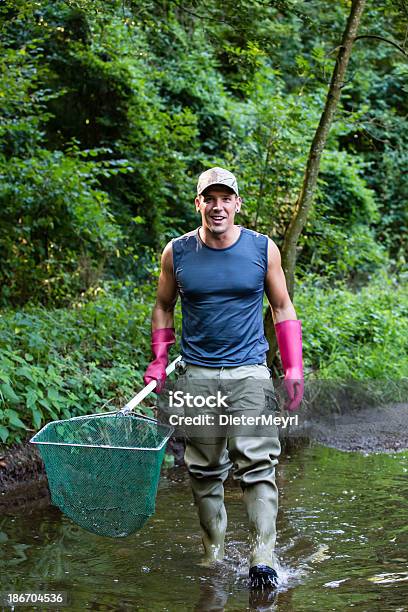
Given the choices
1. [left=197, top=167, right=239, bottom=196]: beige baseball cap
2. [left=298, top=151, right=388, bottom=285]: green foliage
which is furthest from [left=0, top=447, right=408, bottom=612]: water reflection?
[left=298, top=151, right=388, bottom=285]: green foliage

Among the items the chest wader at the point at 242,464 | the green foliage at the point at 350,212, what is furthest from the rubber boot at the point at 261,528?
the green foliage at the point at 350,212

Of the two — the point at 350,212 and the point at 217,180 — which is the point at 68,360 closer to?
the point at 217,180

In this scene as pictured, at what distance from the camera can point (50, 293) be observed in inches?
404

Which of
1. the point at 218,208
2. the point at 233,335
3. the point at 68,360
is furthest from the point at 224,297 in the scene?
the point at 68,360

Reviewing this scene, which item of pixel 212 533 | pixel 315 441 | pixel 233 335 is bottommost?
pixel 315 441

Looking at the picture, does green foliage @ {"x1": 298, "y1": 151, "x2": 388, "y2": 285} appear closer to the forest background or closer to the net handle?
the forest background

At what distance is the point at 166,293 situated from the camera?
4762 millimetres

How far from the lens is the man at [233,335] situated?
4.37 m

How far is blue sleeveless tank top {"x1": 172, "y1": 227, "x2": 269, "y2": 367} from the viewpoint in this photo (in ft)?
14.4

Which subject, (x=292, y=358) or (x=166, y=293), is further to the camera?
(x=166, y=293)

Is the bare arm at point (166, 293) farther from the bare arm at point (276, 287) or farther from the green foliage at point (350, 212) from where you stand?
the green foliage at point (350, 212)

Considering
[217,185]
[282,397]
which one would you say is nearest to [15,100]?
[282,397]

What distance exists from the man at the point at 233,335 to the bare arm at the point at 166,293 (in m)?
0.02

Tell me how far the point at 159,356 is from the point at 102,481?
82 centimetres
